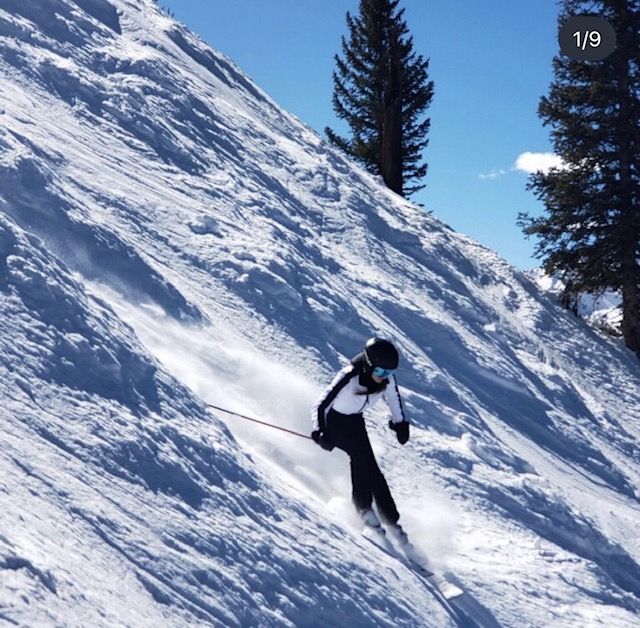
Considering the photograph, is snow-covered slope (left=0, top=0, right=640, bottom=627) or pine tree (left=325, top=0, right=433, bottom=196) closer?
snow-covered slope (left=0, top=0, right=640, bottom=627)

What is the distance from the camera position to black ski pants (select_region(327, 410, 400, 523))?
597cm

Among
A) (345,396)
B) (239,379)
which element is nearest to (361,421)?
(345,396)

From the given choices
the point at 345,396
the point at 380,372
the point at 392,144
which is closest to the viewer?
the point at 380,372

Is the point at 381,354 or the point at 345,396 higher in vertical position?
the point at 381,354

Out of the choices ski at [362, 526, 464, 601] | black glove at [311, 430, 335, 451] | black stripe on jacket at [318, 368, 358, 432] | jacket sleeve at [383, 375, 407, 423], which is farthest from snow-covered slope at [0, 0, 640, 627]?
jacket sleeve at [383, 375, 407, 423]

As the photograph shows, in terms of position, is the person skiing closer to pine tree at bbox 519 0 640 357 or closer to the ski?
the ski

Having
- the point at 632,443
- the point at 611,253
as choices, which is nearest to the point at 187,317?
the point at 632,443

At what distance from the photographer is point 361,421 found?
20.5ft

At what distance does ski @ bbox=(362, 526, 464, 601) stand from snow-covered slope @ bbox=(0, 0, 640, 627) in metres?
0.13

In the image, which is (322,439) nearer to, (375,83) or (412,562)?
(412,562)

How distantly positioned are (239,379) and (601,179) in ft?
39.9

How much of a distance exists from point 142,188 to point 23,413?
6.03m

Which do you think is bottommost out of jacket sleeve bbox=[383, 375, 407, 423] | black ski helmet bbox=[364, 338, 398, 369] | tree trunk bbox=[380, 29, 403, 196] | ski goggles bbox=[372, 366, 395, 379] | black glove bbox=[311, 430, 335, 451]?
black glove bbox=[311, 430, 335, 451]

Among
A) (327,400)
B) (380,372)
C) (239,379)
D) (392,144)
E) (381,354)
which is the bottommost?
(239,379)
